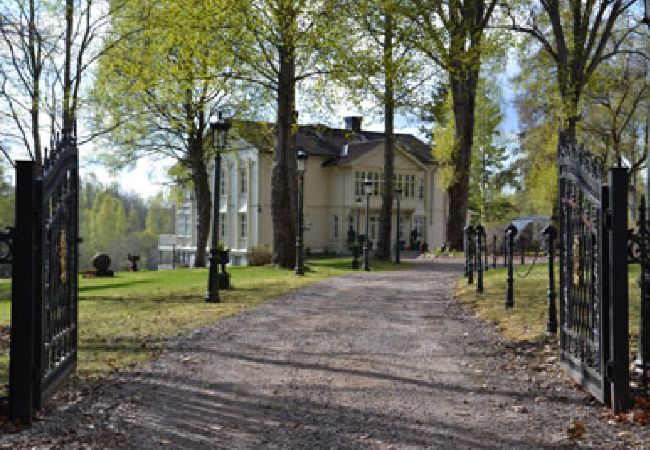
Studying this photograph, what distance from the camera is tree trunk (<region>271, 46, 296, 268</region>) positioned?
2236 cm

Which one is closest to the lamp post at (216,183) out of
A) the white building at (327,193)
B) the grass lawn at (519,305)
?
the grass lawn at (519,305)

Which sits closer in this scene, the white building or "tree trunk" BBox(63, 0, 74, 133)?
"tree trunk" BBox(63, 0, 74, 133)

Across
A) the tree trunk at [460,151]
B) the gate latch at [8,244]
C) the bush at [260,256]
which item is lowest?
the bush at [260,256]

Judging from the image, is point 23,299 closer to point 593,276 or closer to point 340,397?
point 340,397

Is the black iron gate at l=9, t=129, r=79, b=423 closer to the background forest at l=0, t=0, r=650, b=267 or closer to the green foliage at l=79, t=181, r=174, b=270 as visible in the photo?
the background forest at l=0, t=0, r=650, b=267

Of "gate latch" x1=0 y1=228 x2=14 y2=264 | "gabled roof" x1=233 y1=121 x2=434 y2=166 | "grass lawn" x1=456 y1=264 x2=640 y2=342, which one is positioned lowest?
"grass lawn" x1=456 y1=264 x2=640 y2=342

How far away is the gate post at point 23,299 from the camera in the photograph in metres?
5.25

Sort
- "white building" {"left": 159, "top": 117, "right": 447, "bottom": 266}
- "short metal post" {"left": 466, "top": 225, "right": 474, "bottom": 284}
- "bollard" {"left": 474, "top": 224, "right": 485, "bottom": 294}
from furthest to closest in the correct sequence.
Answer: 1. "white building" {"left": 159, "top": 117, "right": 447, "bottom": 266}
2. "short metal post" {"left": 466, "top": 225, "right": 474, "bottom": 284}
3. "bollard" {"left": 474, "top": 224, "right": 485, "bottom": 294}

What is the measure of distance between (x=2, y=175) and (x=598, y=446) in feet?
110

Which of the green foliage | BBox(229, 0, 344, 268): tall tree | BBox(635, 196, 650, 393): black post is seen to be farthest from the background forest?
the green foliage

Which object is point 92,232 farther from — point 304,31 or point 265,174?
point 304,31

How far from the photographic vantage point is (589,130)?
4119 cm

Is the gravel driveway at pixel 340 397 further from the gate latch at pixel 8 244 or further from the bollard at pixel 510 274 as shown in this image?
the bollard at pixel 510 274

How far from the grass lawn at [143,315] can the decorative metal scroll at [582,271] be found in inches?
178
